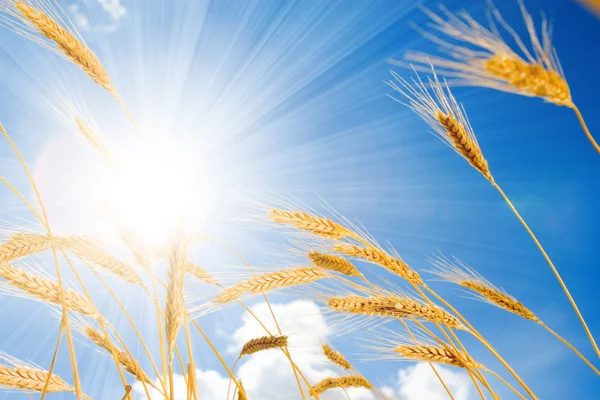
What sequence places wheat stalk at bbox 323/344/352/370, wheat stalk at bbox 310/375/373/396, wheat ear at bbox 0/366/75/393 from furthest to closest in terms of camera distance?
wheat stalk at bbox 323/344/352/370 → wheat stalk at bbox 310/375/373/396 → wheat ear at bbox 0/366/75/393

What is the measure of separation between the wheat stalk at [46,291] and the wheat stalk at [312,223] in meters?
1.15

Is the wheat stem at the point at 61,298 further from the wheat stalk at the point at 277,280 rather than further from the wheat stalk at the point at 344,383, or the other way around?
the wheat stalk at the point at 344,383

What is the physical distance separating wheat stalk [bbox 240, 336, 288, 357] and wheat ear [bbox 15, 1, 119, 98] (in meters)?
2.02

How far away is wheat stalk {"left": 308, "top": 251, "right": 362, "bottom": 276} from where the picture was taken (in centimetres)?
252

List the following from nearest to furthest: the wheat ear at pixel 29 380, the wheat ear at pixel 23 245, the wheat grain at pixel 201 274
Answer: the wheat ear at pixel 29 380 < the wheat ear at pixel 23 245 < the wheat grain at pixel 201 274

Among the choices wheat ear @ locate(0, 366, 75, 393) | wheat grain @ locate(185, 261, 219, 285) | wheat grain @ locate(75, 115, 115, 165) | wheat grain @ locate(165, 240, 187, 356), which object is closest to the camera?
wheat grain @ locate(165, 240, 187, 356)

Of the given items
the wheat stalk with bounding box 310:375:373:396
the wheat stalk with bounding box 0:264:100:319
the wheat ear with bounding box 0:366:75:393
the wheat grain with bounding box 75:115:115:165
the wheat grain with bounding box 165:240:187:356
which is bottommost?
the wheat ear with bounding box 0:366:75:393

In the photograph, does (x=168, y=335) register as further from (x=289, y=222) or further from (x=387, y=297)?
(x=387, y=297)

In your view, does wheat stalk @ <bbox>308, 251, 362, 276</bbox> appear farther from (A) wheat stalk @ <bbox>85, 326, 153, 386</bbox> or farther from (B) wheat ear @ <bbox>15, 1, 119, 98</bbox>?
(B) wheat ear @ <bbox>15, 1, 119, 98</bbox>

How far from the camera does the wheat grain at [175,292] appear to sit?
1904mm

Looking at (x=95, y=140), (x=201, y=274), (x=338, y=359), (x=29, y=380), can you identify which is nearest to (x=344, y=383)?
(x=338, y=359)

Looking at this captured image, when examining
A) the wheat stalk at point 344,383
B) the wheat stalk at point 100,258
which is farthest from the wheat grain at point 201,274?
the wheat stalk at point 344,383

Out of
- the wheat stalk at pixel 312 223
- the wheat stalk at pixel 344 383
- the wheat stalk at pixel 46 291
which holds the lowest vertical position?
the wheat stalk at pixel 344 383

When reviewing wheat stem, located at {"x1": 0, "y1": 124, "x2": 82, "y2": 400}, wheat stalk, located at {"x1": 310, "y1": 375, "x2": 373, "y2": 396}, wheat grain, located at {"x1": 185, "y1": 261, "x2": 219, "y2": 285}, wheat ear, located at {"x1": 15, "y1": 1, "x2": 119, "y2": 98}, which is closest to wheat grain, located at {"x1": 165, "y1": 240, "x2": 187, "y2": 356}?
wheat stem, located at {"x1": 0, "y1": 124, "x2": 82, "y2": 400}
